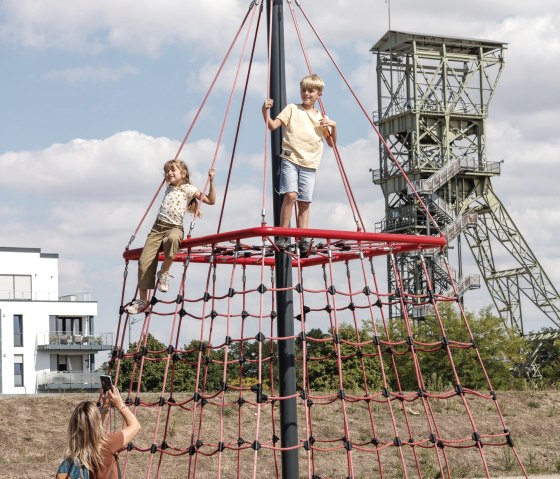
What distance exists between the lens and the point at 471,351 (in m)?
40.3

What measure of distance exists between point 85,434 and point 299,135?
4.39 meters

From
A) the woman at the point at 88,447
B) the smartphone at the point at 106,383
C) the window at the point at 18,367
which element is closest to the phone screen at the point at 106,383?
the smartphone at the point at 106,383

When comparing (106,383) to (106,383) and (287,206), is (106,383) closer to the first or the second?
(106,383)

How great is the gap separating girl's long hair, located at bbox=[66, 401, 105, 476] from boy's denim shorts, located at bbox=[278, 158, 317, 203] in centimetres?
402

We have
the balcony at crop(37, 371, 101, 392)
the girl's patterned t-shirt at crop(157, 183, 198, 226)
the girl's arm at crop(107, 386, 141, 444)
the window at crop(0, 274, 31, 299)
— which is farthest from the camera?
the window at crop(0, 274, 31, 299)

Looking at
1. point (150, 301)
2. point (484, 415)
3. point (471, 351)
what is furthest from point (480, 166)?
point (150, 301)

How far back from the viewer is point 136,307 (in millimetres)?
11312

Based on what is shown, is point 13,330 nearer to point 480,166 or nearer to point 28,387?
point 28,387

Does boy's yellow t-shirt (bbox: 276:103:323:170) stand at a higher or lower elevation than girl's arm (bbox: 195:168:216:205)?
higher

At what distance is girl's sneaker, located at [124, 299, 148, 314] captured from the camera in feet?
37.1

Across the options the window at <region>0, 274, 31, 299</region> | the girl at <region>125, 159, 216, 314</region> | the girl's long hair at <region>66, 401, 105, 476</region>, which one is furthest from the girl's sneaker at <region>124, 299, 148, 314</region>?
the window at <region>0, 274, 31, 299</region>

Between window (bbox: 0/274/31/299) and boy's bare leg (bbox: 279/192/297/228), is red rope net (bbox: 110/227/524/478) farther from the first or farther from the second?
window (bbox: 0/274/31/299)

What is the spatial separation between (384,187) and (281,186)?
45.9m

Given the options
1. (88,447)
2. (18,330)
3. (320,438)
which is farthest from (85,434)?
(18,330)
